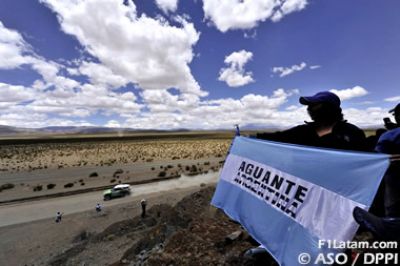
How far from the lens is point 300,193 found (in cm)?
214

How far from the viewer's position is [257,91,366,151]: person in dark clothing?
89.1 inches

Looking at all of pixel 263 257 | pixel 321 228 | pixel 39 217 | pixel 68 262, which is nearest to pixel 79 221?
pixel 39 217

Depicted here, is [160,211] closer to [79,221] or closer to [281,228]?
[79,221]

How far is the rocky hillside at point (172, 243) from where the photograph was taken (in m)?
4.68

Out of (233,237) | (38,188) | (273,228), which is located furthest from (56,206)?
(273,228)

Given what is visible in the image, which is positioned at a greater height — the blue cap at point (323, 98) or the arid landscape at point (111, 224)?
the blue cap at point (323, 98)

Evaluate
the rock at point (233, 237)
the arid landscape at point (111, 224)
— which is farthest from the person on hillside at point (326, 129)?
the rock at point (233, 237)

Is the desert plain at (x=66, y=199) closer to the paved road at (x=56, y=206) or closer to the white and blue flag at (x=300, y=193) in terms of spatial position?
the paved road at (x=56, y=206)

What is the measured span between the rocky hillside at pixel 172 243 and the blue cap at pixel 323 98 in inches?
110

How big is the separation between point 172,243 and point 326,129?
4.61 meters

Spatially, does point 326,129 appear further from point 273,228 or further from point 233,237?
point 233,237

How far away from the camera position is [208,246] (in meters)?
5.08

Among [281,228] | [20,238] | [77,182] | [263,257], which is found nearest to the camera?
[281,228]

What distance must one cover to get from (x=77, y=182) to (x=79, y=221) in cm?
1442
